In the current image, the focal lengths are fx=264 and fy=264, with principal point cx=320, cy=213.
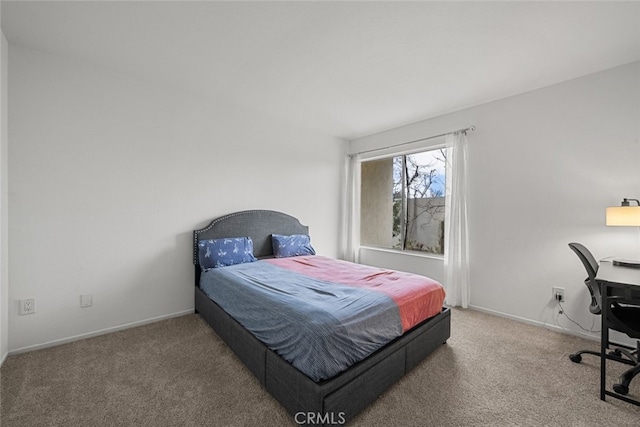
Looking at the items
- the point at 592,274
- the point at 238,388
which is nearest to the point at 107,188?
the point at 238,388

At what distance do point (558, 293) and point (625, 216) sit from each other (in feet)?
3.30

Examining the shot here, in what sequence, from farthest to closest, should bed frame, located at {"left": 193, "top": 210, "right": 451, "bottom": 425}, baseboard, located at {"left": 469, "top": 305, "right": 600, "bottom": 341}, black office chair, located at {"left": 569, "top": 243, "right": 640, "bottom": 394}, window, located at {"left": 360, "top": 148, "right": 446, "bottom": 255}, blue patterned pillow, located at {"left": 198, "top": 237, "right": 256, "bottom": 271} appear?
window, located at {"left": 360, "top": 148, "right": 446, "bottom": 255}, blue patterned pillow, located at {"left": 198, "top": 237, "right": 256, "bottom": 271}, baseboard, located at {"left": 469, "top": 305, "right": 600, "bottom": 341}, black office chair, located at {"left": 569, "top": 243, "right": 640, "bottom": 394}, bed frame, located at {"left": 193, "top": 210, "right": 451, "bottom": 425}

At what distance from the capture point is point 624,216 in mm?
2148

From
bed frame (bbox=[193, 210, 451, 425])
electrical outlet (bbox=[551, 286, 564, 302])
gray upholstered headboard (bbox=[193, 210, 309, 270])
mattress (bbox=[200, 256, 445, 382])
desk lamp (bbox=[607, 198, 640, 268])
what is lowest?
bed frame (bbox=[193, 210, 451, 425])

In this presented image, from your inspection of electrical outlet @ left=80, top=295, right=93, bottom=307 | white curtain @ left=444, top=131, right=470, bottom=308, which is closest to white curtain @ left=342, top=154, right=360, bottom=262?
white curtain @ left=444, top=131, right=470, bottom=308

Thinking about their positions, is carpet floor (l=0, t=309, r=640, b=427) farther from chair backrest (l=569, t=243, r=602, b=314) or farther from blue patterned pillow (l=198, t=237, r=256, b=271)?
blue patterned pillow (l=198, t=237, r=256, b=271)

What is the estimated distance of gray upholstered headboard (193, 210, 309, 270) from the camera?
3.20 m

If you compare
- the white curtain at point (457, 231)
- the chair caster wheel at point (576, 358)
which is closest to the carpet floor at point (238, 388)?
the chair caster wheel at point (576, 358)

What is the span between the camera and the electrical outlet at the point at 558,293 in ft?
8.95

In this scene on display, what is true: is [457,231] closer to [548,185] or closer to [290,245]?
[548,185]

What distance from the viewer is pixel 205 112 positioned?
3232 mm

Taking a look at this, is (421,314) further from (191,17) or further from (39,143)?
(39,143)

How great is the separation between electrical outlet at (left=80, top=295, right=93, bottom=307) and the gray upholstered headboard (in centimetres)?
96

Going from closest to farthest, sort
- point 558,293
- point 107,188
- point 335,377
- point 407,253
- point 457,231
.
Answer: point 335,377 < point 107,188 < point 558,293 < point 457,231 < point 407,253
